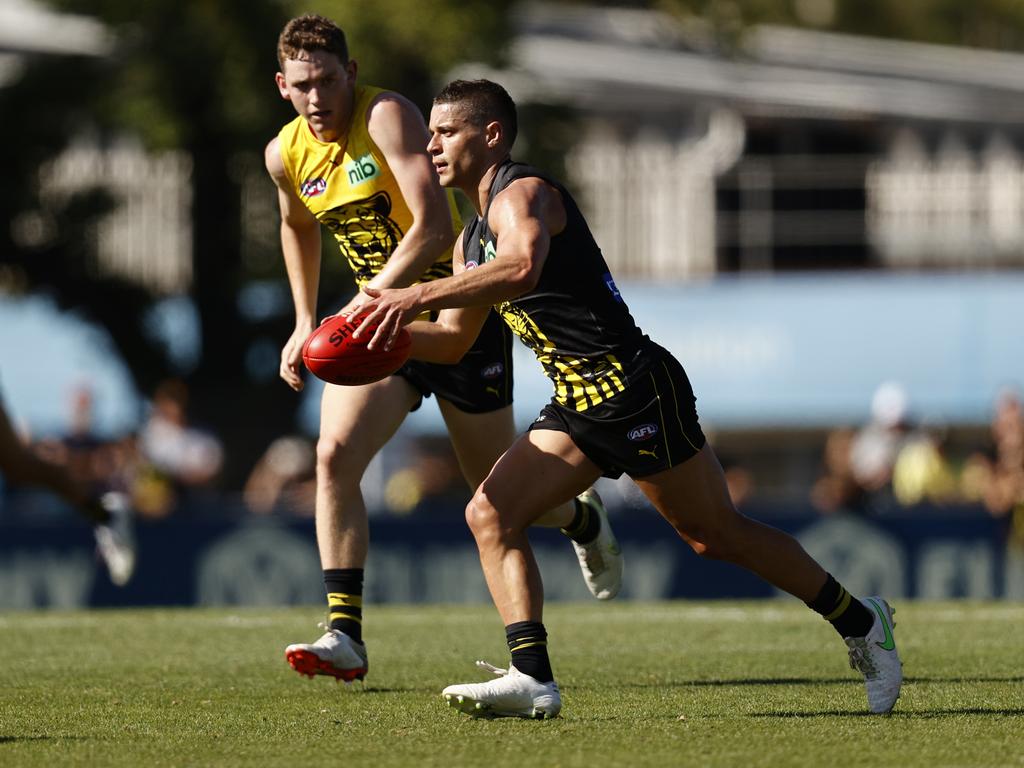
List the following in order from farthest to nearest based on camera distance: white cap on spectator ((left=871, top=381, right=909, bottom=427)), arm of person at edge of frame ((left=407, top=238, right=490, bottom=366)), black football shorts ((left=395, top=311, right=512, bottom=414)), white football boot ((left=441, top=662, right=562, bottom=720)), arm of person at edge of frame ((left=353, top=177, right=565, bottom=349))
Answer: white cap on spectator ((left=871, top=381, right=909, bottom=427)) < black football shorts ((left=395, top=311, right=512, bottom=414)) < arm of person at edge of frame ((left=407, top=238, right=490, bottom=366)) < white football boot ((left=441, top=662, right=562, bottom=720)) < arm of person at edge of frame ((left=353, top=177, right=565, bottom=349))

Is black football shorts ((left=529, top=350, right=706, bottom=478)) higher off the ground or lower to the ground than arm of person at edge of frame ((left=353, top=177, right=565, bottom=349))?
lower

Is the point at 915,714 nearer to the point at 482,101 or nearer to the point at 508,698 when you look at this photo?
the point at 508,698

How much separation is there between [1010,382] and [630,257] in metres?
6.35

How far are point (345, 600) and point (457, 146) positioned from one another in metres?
2.02

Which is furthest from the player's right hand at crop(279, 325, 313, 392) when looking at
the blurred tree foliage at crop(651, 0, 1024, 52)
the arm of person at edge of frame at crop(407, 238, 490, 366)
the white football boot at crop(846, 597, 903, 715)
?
the blurred tree foliage at crop(651, 0, 1024, 52)

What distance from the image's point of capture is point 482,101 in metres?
6.12

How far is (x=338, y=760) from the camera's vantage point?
17.6ft

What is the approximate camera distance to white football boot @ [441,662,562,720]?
5.96 m

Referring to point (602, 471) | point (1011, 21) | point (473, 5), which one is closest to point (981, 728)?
point (602, 471)

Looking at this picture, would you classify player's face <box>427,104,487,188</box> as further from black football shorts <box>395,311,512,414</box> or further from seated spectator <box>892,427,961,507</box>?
seated spectator <box>892,427,961,507</box>

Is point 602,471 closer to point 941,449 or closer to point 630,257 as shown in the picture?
point 941,449

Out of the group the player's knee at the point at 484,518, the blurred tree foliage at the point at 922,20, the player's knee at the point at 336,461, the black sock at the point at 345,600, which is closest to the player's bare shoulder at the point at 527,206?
the player's knee at the point at 484,518

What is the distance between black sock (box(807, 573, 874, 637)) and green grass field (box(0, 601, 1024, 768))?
28 cm

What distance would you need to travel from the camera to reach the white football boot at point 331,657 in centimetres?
676
